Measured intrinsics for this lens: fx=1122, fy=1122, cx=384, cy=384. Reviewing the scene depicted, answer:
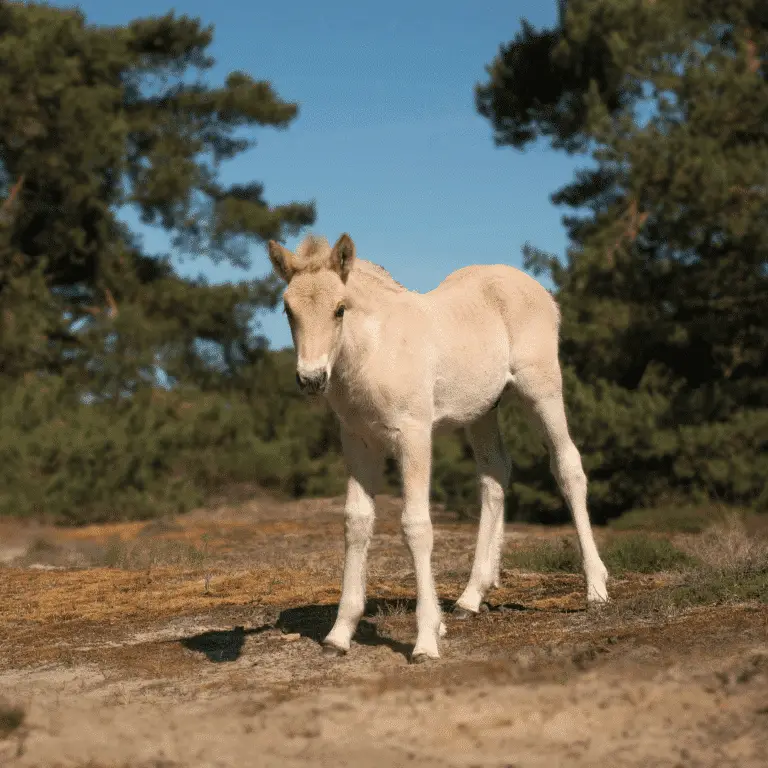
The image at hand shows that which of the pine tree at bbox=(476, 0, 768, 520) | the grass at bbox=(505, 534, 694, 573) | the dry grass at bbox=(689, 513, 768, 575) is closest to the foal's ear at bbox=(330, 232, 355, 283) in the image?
the dry grass at bbox=(689, 513, 768, 575)

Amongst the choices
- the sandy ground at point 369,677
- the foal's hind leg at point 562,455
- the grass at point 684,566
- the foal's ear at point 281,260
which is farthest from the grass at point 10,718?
the foal's hind leg at point 562,455

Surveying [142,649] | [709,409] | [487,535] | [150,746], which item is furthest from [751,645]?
[709,409]

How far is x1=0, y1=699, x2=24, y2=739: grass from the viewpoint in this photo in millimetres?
5547

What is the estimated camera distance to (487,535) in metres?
8.60

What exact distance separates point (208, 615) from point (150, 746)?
416 centimetres

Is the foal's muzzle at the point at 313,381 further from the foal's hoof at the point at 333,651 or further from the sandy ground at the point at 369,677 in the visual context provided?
the foal's hoof at the point at 333,651

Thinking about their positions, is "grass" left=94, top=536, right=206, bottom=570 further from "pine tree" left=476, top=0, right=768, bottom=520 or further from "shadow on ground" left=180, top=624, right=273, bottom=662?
"pine tree" left=476, top=0, right=768, bottom=520

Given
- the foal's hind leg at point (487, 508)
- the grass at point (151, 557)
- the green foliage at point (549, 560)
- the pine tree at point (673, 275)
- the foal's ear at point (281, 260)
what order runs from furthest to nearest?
the pine tree at point (673, 275), the grass at point (151, 557), the green foliage at point (549, 560), the foal's hind leg at point (487, 508), the foal's ear at point (281, 260)

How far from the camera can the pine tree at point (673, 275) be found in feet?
64.3

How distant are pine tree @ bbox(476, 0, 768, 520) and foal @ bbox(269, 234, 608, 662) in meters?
11.1

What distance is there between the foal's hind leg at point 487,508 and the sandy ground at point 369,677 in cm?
25

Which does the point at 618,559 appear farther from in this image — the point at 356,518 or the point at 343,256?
the point at 343,256

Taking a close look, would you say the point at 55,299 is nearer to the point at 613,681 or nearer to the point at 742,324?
the point at 742,324

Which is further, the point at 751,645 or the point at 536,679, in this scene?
the point at 751,645
